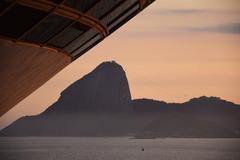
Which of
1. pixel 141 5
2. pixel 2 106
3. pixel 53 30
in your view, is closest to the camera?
pixel 53 30

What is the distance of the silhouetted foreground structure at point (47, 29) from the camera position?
10.4m

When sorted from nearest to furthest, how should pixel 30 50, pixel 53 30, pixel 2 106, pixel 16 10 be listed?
pixel 16 10
pixel 53 30
pixel 30 50
pixel 2 106

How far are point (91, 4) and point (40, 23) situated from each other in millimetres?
1129

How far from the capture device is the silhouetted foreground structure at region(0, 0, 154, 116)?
10.4 m

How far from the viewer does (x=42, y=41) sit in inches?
482

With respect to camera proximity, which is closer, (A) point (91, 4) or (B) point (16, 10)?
(B) point (16, 10)

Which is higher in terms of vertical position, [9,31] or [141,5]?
[141,5]

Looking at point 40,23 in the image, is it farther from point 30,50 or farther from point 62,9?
point 30,50

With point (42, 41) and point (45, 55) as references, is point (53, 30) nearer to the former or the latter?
point (42, 41)

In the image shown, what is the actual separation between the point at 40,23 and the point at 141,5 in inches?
188

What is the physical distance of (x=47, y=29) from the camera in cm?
1150

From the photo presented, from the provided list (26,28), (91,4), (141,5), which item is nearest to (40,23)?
(26,28)

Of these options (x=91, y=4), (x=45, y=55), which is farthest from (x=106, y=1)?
(x=45, y=55)

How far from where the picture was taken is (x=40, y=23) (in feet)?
36.0
